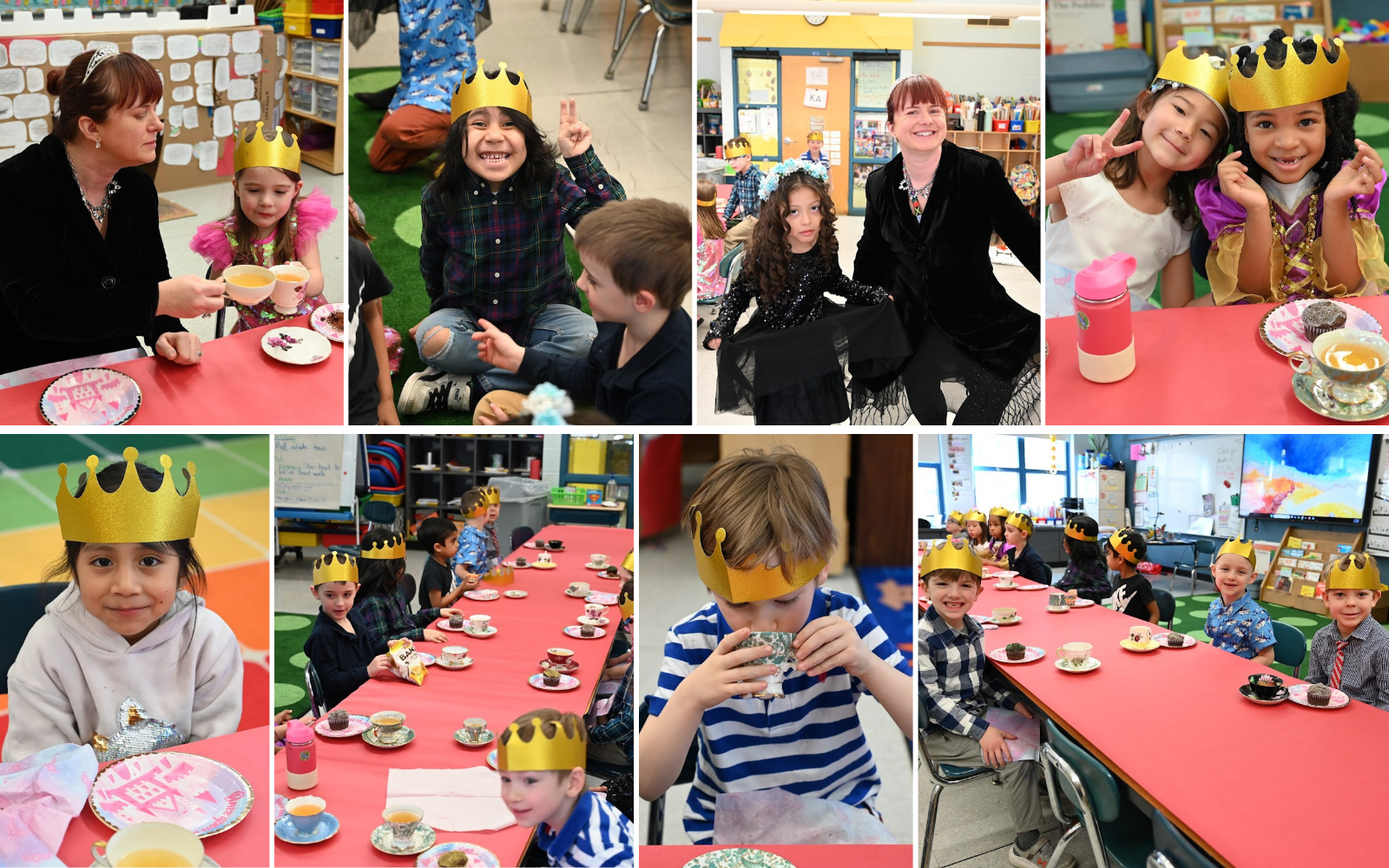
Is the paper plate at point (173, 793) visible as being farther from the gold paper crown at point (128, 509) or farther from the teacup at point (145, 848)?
the gold paper crown at point (128, 509)

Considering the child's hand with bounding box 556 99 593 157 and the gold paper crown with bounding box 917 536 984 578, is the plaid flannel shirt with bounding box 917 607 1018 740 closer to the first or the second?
the gold paper crown with bounding box 917 536 984 578

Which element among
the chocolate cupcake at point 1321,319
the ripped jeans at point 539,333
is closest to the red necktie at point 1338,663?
the chocolate cupcake at point 1321,319

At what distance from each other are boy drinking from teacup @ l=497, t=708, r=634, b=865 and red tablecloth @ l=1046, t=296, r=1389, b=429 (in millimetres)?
1001

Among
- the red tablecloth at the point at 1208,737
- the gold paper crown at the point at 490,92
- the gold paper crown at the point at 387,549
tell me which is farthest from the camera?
the gold paper crown at the point at 387,549

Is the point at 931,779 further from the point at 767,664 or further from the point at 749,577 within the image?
the point at 749,577

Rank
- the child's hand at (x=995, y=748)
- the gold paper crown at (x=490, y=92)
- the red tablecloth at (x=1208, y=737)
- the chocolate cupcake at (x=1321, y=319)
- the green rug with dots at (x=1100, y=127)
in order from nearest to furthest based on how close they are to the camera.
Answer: the gold paper crown at (x=490, y=92) < the red tablecloth at (x=1208, y=737) < the chocolate cupcake at (x=1321, y=319) < the child's hand at (x=995, y=748) < the green rug with dots at (x=1100, y=127)

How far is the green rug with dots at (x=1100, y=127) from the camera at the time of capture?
376 cm

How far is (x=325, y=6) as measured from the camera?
189cm

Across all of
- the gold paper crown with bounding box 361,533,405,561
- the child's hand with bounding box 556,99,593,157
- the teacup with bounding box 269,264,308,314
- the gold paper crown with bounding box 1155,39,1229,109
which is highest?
the gold paper crown with bounding box 1155,39,1229,109

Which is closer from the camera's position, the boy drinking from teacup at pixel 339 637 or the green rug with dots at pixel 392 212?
the green rug with dots at pixel 392 212

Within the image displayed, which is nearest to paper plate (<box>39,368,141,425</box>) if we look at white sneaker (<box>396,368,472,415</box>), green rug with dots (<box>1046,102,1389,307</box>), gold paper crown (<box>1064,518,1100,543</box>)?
white sneaker (<box>396,368,472,415</box>)

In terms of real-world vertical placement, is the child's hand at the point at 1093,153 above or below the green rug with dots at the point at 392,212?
above

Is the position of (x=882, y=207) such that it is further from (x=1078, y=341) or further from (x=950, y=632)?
(x=950, y=632)

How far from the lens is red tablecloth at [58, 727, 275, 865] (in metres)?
1.83
